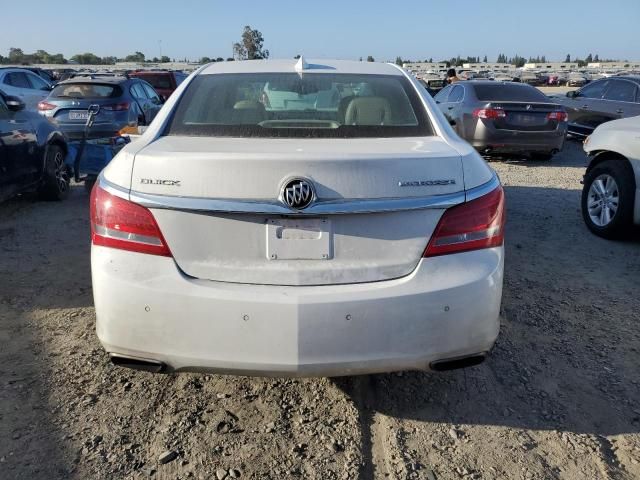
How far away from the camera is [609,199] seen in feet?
19.1

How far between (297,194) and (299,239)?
19 centimetres

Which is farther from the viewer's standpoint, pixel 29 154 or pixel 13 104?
pixel 29 154

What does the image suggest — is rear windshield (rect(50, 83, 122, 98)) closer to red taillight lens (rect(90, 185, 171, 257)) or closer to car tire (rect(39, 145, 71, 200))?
car tire (rect(39, 145, 71, 200))

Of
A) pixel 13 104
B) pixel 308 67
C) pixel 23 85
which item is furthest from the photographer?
pixel 23 85

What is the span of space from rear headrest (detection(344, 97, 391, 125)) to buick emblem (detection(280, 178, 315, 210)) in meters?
0.86

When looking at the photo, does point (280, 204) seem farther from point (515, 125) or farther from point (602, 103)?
point (602, 103)

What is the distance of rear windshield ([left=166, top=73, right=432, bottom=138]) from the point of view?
2.84 m

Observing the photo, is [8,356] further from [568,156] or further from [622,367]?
[568,156]

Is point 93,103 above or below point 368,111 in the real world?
below

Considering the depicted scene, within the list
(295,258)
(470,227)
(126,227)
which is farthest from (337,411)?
(126,227)

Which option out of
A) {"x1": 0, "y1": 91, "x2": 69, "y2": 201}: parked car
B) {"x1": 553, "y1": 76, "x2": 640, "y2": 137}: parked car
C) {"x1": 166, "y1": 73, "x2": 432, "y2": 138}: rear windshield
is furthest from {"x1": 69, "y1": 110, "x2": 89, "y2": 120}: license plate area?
{"x1": 553, "y1": 76, "x2": 640, "y2": 137}: parked car

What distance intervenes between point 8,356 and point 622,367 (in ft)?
11.8

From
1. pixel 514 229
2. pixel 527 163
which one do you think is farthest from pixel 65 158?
pixel 527 163

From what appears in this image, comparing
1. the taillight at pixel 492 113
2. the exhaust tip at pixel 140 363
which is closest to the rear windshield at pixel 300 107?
the exhaust tip at pixel 140 363
